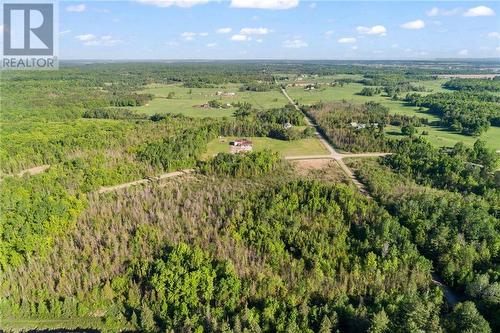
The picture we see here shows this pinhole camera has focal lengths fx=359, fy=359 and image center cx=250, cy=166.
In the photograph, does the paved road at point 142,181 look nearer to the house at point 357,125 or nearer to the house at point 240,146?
the house at point 240,146

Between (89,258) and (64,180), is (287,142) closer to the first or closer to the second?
(64,180)

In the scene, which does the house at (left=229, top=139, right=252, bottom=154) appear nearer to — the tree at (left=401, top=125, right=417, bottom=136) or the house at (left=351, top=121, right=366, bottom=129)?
the house at (left=351, top=121, right=366, bottom=129)

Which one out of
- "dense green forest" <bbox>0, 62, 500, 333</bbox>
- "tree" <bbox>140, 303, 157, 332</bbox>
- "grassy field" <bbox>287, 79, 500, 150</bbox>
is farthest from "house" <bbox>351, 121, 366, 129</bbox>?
"tree" <bbox>140, 303, 157, 332</bbox>

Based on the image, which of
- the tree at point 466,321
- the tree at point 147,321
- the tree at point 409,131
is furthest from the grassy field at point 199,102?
the tree at point 466,321

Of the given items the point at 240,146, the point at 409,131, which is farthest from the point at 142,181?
the point at 409,131

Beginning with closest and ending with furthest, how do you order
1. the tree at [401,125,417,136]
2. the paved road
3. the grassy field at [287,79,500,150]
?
the paved road
the grassy field at [287,79,500,150]
the tree at [401,125,417,136]

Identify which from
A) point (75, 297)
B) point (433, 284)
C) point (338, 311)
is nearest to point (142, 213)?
point (75, 297)
